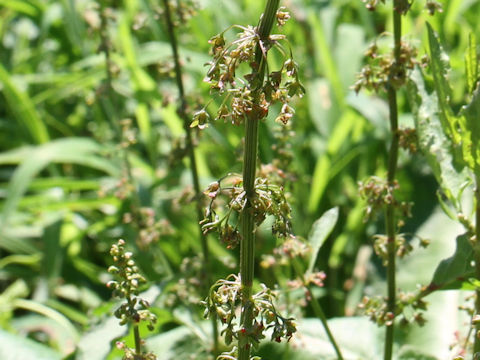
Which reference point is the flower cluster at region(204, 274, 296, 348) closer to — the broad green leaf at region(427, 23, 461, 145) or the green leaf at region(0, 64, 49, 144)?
the broad green leaf at region(427, 23, 461, 145)

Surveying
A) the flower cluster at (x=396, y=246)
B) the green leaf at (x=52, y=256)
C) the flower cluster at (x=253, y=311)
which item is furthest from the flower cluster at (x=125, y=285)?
the green leaf at (x=52, y=256)

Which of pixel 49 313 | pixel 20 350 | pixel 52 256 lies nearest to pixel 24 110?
pixel 52 256

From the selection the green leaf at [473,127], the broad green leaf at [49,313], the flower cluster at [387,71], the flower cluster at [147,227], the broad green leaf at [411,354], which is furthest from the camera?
the broad green leaf at [49,313]

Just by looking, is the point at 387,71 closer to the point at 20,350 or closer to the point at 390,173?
the point at 390,173

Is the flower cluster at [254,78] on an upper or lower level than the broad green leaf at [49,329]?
lower

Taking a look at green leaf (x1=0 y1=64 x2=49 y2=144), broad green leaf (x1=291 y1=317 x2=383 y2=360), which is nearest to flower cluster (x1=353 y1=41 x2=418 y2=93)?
broad green leaf (x1=291 y1=317 x2=383 y2=360)

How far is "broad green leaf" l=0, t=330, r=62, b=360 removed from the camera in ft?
8.38

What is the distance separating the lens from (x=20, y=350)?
2596 mm

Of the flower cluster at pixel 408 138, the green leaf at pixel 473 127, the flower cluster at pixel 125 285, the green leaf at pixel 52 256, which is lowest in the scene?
the flower cluster at pixel 125 285

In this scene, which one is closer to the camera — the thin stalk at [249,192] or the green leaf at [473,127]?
the thin stalk at [249,192]

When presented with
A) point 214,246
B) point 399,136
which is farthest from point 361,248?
point 399,136

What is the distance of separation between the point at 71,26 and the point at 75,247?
120 centimetres

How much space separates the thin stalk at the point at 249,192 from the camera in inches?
52.2

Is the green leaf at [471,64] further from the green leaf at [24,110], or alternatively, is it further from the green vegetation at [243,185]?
the green leaf at [24,110]
